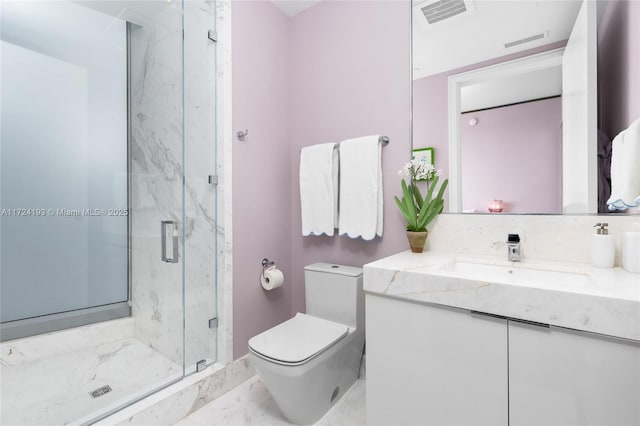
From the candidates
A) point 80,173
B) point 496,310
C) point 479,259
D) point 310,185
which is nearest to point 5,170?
point 80,173

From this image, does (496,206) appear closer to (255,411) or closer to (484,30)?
(484,30)

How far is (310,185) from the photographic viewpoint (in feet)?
6.15

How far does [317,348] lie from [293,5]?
81.4 inches

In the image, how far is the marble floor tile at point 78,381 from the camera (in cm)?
124

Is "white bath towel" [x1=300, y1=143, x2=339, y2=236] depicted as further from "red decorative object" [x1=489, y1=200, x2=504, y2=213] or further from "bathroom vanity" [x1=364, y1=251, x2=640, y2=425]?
"red decorative object" [x1=489, y1=200, x2=504, y2=213]

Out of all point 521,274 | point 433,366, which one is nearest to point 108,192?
point 433,366

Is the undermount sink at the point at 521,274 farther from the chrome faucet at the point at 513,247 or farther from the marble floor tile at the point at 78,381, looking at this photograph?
the marble floor tile at the point at 78,381

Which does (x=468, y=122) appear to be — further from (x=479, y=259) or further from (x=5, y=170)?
(x=5, y=170)

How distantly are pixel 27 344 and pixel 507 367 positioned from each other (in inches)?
84.8

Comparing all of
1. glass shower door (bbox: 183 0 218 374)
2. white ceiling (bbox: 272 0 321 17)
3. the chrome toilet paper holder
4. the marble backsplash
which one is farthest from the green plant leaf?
white ceiling (bbox: 272 0 321 17)

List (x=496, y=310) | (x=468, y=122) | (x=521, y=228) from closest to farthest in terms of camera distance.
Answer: (x=496, y=310) → (x=521, y=228) → (x=468, y=122)

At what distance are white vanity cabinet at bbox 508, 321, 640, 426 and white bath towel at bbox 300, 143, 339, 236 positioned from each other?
1.10 m

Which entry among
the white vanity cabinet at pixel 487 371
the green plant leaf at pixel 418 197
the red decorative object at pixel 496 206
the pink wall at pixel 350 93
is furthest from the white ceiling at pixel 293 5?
the white vanity cabinet at pixel 487 371

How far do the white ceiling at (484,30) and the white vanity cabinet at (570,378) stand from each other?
120 cm
